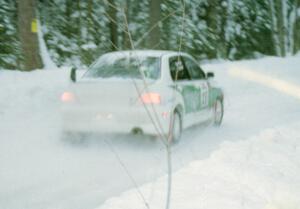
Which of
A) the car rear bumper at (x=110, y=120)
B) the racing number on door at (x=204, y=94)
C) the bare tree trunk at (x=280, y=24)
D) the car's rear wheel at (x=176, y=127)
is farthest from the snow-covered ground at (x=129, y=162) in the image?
the bare tree trunk at (x=280, y=24)

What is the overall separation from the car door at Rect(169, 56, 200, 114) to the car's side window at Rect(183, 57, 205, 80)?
0.19 metres

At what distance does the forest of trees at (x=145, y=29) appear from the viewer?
1817cm

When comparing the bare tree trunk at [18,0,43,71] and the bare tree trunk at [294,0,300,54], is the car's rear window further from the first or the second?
the bare tree trunk at [294,0,300,54]

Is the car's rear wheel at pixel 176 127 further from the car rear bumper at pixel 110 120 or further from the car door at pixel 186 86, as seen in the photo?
the car rear bumper at pixel 110 120

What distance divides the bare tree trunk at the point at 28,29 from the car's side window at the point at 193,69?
17.7 feet

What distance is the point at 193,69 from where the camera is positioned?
33.1ft

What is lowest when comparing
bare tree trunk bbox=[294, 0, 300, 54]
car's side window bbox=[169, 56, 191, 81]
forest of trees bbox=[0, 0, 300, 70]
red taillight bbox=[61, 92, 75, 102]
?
bare tree trunk bbox=[294, 0, 300, 54]

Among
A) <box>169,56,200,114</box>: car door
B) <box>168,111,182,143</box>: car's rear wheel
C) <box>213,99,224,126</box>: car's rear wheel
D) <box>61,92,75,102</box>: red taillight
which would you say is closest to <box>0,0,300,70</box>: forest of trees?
<box>213,99,224,126</box>: car's rear wheel

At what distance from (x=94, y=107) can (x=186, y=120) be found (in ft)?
6.12

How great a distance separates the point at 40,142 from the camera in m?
9.04

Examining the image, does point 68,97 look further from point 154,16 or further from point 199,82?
point 154,16

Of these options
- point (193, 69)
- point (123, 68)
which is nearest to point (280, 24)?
point (193, 69)

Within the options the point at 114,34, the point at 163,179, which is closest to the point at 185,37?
the point at 114,34

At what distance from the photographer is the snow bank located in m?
5.07
